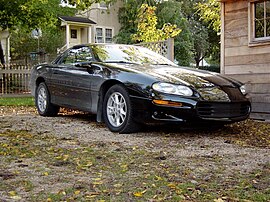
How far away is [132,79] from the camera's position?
4.74 metres

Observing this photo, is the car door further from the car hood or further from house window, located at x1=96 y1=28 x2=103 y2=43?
house window, located at x1=96 y1=28 x2=103 y2=43

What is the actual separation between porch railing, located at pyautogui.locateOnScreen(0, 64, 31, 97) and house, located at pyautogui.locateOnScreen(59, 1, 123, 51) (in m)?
9.06

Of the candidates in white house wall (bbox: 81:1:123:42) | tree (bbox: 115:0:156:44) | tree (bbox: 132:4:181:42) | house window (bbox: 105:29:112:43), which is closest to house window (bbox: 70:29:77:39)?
white house wall (bbox: 81:1:123:42)

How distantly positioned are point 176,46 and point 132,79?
59.6 feet

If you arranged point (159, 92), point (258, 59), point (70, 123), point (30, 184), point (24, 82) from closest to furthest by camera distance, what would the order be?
point (30, 184), point (159, 92), point (70, 123), point (258, 59), point (24, 82)

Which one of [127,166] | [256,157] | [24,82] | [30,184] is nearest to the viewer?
[30,184]

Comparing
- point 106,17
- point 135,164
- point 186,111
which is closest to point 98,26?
point 106,17

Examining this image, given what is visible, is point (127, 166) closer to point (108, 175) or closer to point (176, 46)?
point (108, 175)

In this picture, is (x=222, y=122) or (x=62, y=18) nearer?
(x=222, y=122)

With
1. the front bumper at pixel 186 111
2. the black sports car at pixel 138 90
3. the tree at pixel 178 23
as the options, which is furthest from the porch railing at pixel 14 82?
the front bumper at pixel 186 111

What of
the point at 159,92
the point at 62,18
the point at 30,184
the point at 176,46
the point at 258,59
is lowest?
the point at 30,184

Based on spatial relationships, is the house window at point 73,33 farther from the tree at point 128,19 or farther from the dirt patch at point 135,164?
the dirt patch at point 135,164

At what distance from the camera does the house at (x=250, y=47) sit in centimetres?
646

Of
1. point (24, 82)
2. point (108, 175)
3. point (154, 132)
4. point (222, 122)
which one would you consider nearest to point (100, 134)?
point (154, 132)
